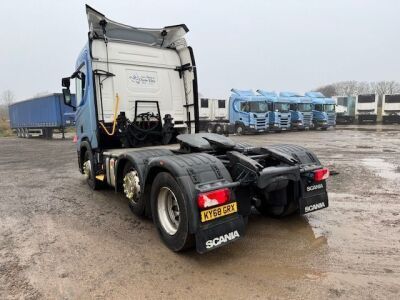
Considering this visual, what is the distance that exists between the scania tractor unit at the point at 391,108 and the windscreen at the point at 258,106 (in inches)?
762

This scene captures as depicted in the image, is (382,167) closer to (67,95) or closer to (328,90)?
(67,95)

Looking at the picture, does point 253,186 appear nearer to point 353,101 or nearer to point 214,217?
point 214,217

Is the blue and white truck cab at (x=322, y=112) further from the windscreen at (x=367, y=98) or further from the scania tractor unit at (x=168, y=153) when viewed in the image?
the scania tractor unit at (x=168, y=153)

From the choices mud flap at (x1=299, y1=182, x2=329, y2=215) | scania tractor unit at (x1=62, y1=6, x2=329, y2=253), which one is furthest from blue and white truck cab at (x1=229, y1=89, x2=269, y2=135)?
mud flap at (x1=299, y1=182, x2=329, y2=215)

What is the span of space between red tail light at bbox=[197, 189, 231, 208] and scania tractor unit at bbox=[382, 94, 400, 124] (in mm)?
40158

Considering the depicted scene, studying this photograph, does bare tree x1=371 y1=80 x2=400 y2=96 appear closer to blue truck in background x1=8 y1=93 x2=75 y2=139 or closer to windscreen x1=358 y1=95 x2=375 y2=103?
windscreen x1=358 y1=95 x2=375 y2=103

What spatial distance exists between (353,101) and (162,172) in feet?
138

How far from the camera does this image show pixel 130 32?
6848mm

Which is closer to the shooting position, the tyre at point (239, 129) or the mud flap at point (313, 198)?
the mud flap at point (313, 198)

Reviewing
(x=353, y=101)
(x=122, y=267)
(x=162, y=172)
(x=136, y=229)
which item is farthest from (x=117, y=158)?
(x=353, y=101)

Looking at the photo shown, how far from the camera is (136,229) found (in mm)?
4605

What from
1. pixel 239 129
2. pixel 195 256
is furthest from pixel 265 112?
pixel 195 256

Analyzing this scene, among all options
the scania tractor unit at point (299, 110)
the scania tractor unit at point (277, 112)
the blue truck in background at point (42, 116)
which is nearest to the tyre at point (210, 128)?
the scania tractor unit at point (277, 112)

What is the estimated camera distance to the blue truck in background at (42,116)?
82.2ft
